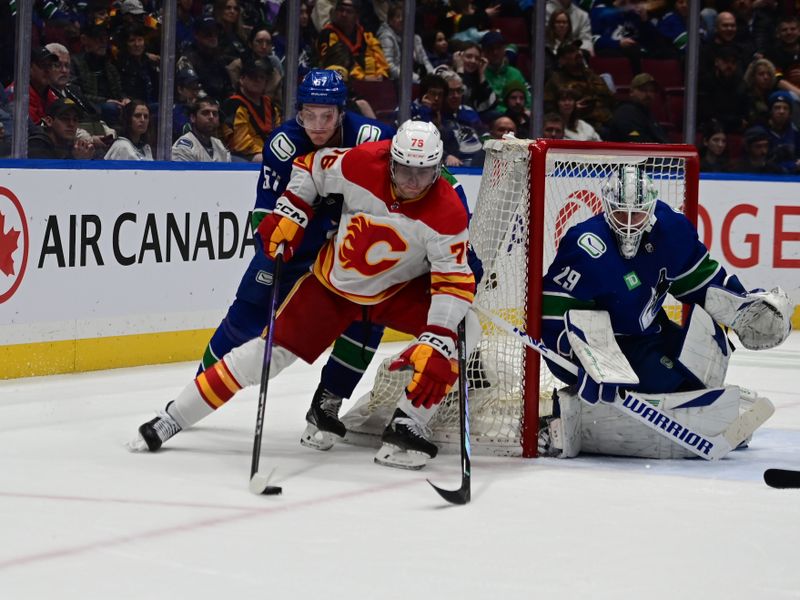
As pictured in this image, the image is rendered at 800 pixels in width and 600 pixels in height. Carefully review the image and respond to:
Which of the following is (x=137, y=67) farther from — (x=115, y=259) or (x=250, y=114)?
(x=115, y=259)

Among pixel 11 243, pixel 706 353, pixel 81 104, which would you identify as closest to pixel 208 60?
pixel 81 104

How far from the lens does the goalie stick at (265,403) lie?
3.40 meters

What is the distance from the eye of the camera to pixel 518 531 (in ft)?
10.2

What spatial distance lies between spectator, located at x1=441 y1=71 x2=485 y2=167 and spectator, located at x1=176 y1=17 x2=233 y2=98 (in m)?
1.54

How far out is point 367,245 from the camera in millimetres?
3799

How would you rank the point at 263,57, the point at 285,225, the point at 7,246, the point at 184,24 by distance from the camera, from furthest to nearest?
1. the point at 263,57
2. the point at 184,24
3. the point at 7,246
4. the point at 285,225

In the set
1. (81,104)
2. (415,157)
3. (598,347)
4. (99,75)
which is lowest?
(598,347)

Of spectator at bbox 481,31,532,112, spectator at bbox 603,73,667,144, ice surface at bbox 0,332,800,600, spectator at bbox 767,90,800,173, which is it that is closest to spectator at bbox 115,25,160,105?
ice surface at bbox 0,332,800,600

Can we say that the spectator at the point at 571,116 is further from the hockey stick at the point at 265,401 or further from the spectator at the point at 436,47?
the hockey stick at the point at 265,401

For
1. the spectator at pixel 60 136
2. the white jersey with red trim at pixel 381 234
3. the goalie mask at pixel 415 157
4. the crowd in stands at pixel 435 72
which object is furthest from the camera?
the crowd in stands at pixel 435 72

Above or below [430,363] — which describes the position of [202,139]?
above

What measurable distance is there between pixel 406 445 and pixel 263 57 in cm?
325

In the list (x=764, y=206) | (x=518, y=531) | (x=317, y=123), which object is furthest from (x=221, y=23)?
(x=518, y=531)

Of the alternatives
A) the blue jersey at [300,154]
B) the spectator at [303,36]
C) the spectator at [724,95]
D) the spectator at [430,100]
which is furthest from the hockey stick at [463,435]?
the spectator at [724,95]
